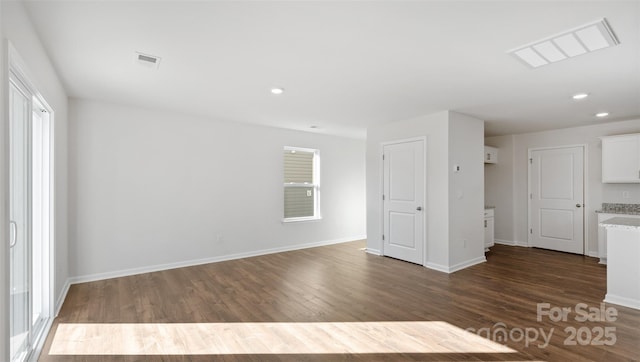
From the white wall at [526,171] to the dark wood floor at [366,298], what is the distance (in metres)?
1.31

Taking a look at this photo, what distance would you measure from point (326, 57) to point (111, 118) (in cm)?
338

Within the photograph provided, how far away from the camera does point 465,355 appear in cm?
235

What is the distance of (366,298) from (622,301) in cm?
272

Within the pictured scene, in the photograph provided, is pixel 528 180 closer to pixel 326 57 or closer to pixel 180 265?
pixel 326 57

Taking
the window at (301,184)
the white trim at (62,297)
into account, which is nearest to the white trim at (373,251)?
the window at (301,184)

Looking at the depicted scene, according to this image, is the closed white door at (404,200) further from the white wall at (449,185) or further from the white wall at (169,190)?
the white wall at (169,190)

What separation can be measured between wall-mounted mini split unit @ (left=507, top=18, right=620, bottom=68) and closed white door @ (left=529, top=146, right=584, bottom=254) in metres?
4.29

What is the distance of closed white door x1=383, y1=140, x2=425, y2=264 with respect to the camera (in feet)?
16.4

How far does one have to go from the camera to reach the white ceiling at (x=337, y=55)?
1.99 metres

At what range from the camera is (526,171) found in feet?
21.3

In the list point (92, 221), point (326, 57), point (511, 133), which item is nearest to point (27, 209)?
point (92, 221)

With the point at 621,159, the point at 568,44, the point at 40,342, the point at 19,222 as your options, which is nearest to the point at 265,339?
the point at 40,342

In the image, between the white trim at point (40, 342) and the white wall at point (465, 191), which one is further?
the white wall at point (465, 191)

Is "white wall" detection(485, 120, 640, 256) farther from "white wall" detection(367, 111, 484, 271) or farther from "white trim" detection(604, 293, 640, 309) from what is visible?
"white trim" detection(604, 293, 640, 309)
